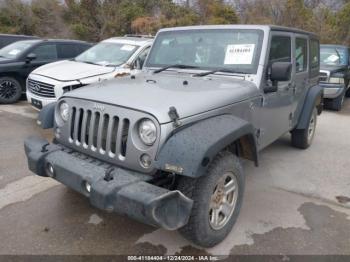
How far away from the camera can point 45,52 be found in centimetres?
888

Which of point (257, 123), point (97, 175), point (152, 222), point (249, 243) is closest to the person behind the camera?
point (152, 222)

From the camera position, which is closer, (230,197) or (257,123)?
(230,197)

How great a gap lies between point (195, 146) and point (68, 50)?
7.82 metres

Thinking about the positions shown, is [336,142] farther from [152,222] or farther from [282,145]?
[152,222]

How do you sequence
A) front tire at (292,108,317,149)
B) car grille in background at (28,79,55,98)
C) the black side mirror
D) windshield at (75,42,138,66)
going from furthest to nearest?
the black side mirror, windshield at (75,42,138,66), car grille in background at (28,79,55,98), front tire at (292,108,317,149)

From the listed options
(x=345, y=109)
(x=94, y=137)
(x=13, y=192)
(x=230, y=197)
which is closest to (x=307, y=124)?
(x=230, y=197)

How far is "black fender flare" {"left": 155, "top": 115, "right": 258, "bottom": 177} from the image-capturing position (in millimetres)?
2396

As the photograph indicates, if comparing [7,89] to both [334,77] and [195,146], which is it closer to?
[195,146]

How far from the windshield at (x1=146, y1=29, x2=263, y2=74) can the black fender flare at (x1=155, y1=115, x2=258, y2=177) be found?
1153mm

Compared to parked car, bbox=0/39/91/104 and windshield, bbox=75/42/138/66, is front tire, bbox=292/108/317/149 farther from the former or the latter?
parked car, bbox=0/39/91/104

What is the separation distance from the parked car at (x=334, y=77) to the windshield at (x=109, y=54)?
4.83 metres

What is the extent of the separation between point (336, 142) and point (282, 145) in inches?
43.6

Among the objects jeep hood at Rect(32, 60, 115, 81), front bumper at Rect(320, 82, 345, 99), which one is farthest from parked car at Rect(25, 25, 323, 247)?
front bumper at Rect(320, 82, 345, 99)

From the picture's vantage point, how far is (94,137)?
2889 millimetres
